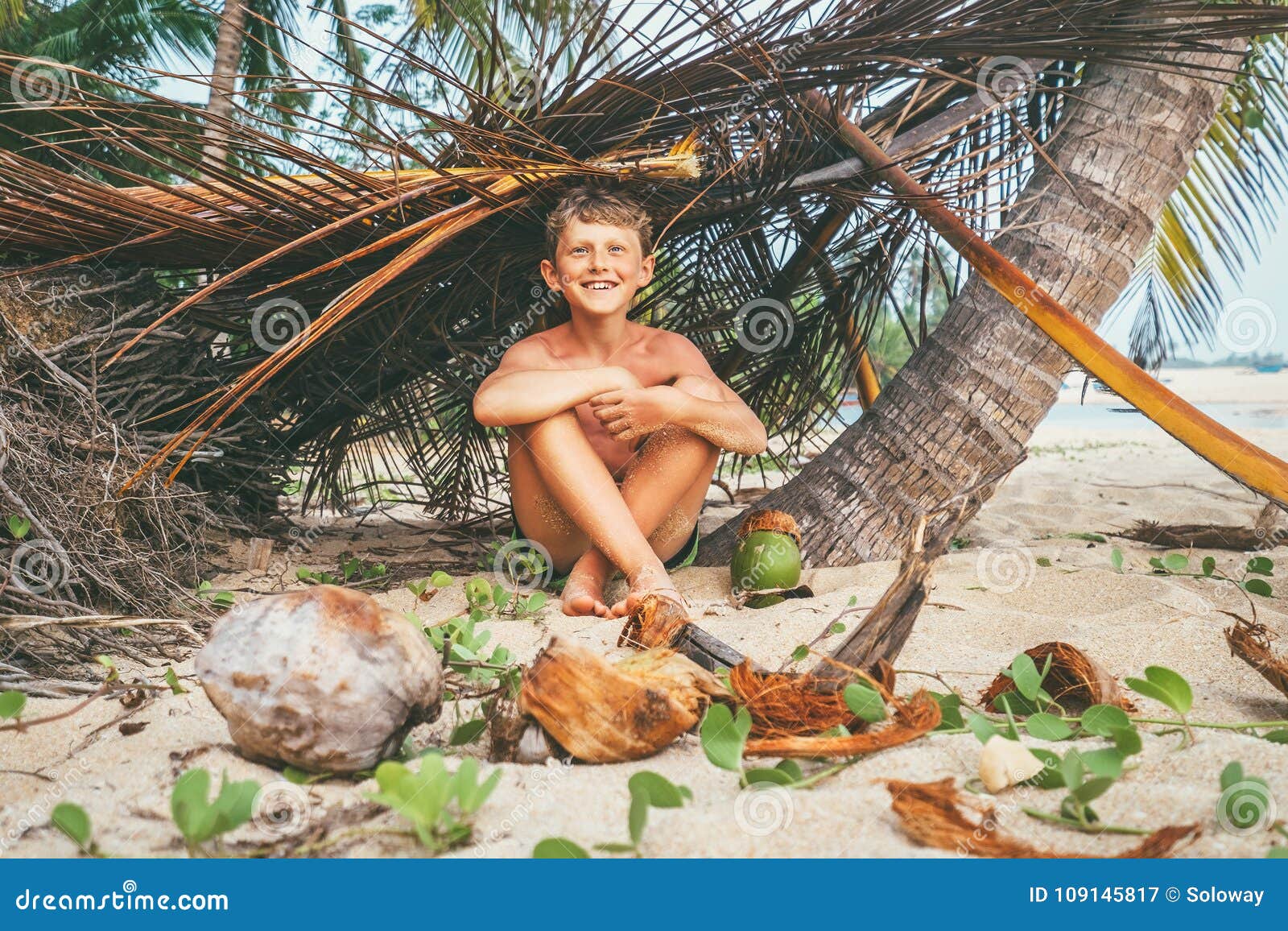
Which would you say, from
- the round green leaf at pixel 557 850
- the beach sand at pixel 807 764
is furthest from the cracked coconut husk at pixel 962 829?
the round green leaf at pixel 557 850

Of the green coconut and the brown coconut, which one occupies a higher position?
the green coconut

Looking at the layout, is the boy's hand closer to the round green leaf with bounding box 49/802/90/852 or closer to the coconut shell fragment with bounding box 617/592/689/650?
the coconut shell fragment with bounding box 617/592/689/650

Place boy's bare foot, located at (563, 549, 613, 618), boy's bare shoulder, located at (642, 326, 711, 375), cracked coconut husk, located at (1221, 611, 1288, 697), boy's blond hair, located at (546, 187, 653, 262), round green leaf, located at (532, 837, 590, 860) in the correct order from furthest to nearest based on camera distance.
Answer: boy's bare shoulder, located at (642, 326, 711, 375), boy's blond hair, located at (546, 187, 653, 262), boy's bare foot, located at (563, 549, 613, 618), cracked coconut husk, located at (1221, 611, 1288, 697), round green leaf, located at (532, 837, 590, 860)

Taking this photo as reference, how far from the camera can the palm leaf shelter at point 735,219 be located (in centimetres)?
184

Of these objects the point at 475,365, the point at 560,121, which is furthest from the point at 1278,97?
the point at 475,365

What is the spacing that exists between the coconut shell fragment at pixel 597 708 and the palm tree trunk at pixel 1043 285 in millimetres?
1324

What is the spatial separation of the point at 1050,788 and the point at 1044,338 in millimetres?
1504

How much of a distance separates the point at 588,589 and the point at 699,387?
22.4 inches

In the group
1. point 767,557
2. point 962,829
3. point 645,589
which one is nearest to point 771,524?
point 767,557

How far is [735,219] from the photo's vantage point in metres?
2.42

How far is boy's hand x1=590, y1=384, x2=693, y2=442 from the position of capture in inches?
78.1

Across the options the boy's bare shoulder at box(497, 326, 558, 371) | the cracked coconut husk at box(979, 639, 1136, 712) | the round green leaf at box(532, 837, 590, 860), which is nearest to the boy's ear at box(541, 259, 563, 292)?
the boy's bare shoulder at box(497, 326, 558, 371)

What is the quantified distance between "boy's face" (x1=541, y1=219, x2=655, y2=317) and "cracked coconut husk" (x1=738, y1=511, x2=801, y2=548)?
632 mm

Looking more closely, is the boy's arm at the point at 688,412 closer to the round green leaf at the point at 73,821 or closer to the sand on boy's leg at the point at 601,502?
the sand on boy's leg at the point at 601,502
